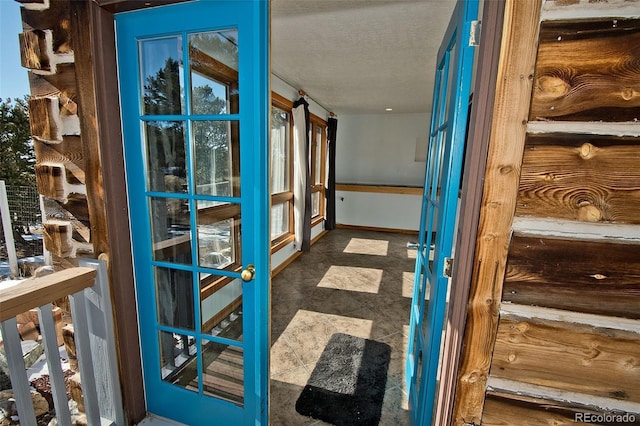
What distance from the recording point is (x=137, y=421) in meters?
1.48

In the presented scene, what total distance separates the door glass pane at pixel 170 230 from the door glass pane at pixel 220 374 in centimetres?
47

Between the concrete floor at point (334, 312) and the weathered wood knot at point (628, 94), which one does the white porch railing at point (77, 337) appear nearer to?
the concrete floor at point (334, 312)

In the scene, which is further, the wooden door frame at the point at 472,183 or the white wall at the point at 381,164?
the white wall at the point at 381,164

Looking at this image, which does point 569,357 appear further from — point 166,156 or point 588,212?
point 166,156

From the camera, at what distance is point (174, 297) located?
1412 mm

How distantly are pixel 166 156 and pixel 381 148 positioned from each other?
216 inches

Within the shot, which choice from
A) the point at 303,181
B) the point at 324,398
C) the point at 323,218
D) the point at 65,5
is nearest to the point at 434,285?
the point at 324,398

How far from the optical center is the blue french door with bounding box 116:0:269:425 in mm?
1139

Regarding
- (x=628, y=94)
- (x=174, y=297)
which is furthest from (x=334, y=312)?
(x=628, y=94)

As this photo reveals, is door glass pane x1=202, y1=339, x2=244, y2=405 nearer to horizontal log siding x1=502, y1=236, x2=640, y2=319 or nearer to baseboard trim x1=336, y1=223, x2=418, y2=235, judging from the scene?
horizontal log siding x1=502, y1=236, x2=640, y2=319

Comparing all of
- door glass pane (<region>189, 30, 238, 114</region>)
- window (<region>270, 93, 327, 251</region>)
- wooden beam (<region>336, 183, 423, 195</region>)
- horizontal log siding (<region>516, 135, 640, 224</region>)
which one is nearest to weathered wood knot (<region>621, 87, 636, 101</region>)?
horizontal log siding (<region>516, 135, 640, 224</region>)

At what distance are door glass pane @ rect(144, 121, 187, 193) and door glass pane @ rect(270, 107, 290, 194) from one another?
2466 millimetres

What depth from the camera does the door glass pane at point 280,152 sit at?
12.6ft

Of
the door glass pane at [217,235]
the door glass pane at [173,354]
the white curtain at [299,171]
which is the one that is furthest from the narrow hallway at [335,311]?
the door glass pane at [217,235]
